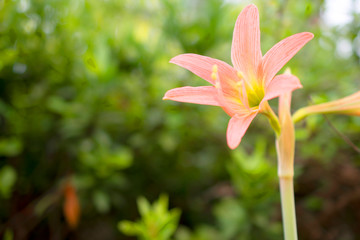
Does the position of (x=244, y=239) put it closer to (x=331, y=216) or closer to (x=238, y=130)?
(x=331, y=216)

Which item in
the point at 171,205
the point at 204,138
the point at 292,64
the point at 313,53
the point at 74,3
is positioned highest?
the point at 74,3

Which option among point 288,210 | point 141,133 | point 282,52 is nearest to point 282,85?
point 282,52

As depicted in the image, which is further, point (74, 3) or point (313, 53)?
point (313, 53)

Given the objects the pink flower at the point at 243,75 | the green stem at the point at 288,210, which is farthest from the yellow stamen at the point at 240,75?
the green stem at the point at 288,210

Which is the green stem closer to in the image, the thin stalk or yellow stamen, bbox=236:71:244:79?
the thin stalk

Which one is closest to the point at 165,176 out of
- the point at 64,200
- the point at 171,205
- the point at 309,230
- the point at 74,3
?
the point at 171,205

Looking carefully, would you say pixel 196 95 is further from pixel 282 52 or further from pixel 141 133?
pixel 141 133

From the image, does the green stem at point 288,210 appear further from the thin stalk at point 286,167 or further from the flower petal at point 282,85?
the flower petal at point 282,85
